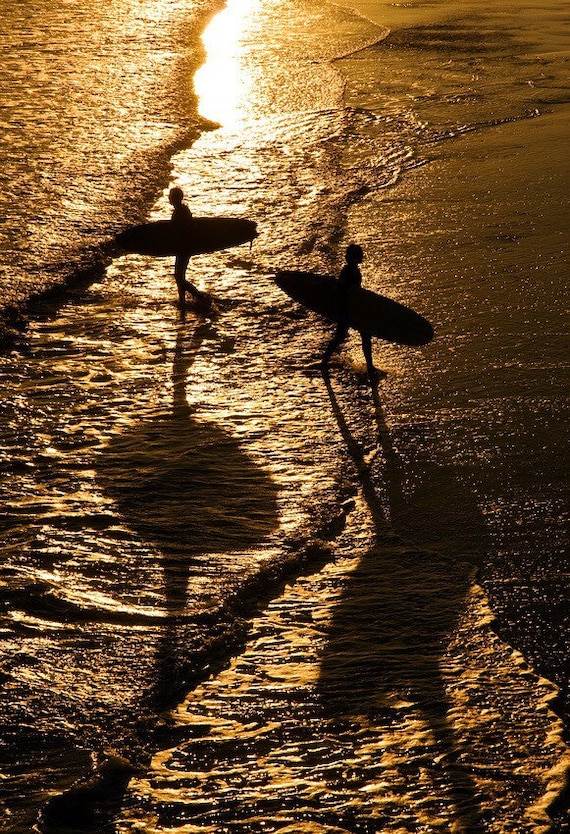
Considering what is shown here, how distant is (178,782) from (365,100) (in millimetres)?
14575

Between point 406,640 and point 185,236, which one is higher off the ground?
point 185,236

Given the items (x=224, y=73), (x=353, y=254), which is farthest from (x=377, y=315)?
(x=224, y=73)

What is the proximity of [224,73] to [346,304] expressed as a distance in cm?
1203

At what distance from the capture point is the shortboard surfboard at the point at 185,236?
10.5 m

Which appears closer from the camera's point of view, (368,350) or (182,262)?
(368,350)

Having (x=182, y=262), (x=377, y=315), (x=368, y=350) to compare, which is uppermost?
(x=182, y=262)

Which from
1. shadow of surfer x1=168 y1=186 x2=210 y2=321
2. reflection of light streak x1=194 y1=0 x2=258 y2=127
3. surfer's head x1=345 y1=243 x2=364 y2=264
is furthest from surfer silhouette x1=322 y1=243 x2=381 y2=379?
reflection of light streak x1=194 y1=0 x2=258 y2=127

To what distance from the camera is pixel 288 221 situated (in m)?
13.0

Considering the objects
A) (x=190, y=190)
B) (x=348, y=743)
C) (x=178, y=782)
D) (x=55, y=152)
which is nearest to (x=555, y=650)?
(x=348, y=743)

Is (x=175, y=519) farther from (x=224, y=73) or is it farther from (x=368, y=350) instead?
(x=224, y=73)

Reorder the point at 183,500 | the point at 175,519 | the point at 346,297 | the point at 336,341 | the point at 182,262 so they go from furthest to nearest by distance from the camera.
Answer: the point at 182,262
the point at 336,341
the point at 346,297
the point at 183,500
the point at 175,519

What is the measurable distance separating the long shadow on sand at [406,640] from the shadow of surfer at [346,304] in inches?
54.7

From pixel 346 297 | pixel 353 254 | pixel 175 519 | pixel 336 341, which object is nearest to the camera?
pixel 175 519

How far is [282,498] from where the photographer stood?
7750 mm
